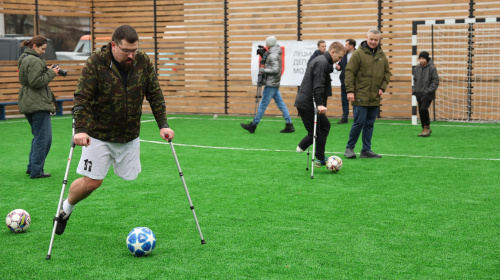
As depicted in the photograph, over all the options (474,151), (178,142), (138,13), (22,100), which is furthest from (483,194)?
(138,13)

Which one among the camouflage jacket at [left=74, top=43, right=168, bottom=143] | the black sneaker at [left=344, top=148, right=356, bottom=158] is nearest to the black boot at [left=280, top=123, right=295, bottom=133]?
the black sneaker at [left=344, top=148, right=356, bottom=158]

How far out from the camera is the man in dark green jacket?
504 cm

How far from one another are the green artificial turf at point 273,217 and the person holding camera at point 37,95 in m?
0.37

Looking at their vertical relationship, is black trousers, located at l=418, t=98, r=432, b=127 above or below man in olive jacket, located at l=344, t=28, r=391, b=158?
below

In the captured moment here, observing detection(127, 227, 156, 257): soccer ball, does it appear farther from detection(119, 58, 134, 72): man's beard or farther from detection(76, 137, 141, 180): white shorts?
detection(119, 58, 134, 72): man's beard

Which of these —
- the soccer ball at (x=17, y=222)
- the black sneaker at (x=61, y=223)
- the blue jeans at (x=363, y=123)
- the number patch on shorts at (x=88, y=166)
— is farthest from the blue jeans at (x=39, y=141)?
the blue jeans at (x=363, y=123)

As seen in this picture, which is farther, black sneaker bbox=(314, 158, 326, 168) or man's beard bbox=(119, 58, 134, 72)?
black sneaker bbox=(314, 158, 326, 168)

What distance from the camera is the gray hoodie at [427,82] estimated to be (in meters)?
13.4

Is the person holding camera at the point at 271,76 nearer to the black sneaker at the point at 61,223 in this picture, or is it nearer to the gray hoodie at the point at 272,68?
the gray hoodie at the point at 272,68

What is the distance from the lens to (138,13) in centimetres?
2003

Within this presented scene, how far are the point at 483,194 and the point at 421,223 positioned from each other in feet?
5.44

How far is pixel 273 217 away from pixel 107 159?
187cm

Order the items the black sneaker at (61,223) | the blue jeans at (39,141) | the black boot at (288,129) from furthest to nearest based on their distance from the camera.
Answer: the black boot at (288,129)
the blue jeans at (39,141)
the black sneaker at (61,223)

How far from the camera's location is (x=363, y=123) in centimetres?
1018
